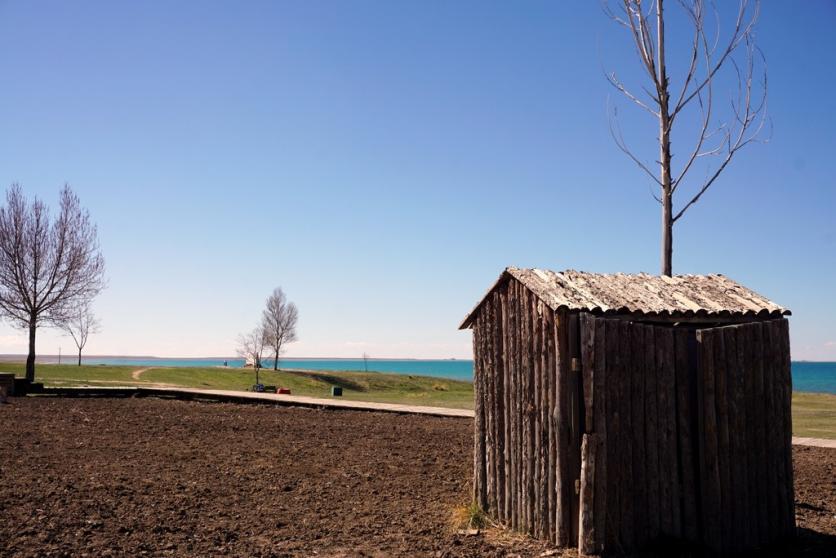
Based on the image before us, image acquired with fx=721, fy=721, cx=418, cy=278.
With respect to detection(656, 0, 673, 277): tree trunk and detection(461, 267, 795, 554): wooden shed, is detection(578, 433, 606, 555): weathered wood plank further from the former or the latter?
detection(656, 0, 673, 277): tree trunk

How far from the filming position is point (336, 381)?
61000 millimetres

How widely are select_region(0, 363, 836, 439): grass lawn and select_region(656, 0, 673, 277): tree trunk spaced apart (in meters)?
10.9

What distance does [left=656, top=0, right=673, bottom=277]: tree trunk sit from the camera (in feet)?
47.9

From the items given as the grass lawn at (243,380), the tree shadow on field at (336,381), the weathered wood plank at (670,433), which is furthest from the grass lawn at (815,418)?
the tree shadow on field at (336,381)

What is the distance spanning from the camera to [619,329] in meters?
8.42

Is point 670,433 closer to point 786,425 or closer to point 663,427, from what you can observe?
point 663,427

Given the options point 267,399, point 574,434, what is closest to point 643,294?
point 574,434

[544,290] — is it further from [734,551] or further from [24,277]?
[24,277]

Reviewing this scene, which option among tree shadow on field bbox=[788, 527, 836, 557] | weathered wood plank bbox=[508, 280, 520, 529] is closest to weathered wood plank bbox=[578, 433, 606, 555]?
weathered wood plank bbox=[508, 280, 520, 529]

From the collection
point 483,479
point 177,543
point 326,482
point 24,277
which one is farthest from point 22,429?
point 24,277

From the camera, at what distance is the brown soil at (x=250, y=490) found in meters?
8.73

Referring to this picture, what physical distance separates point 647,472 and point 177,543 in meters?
5.65

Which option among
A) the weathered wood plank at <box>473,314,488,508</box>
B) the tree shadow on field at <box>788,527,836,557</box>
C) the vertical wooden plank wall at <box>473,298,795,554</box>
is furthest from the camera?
the weathered wood plank at <box>473,314,488,508</box>

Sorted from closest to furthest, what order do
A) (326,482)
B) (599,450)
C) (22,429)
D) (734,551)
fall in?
(599,450) < (734,551) < (326,482) < (22,429)
